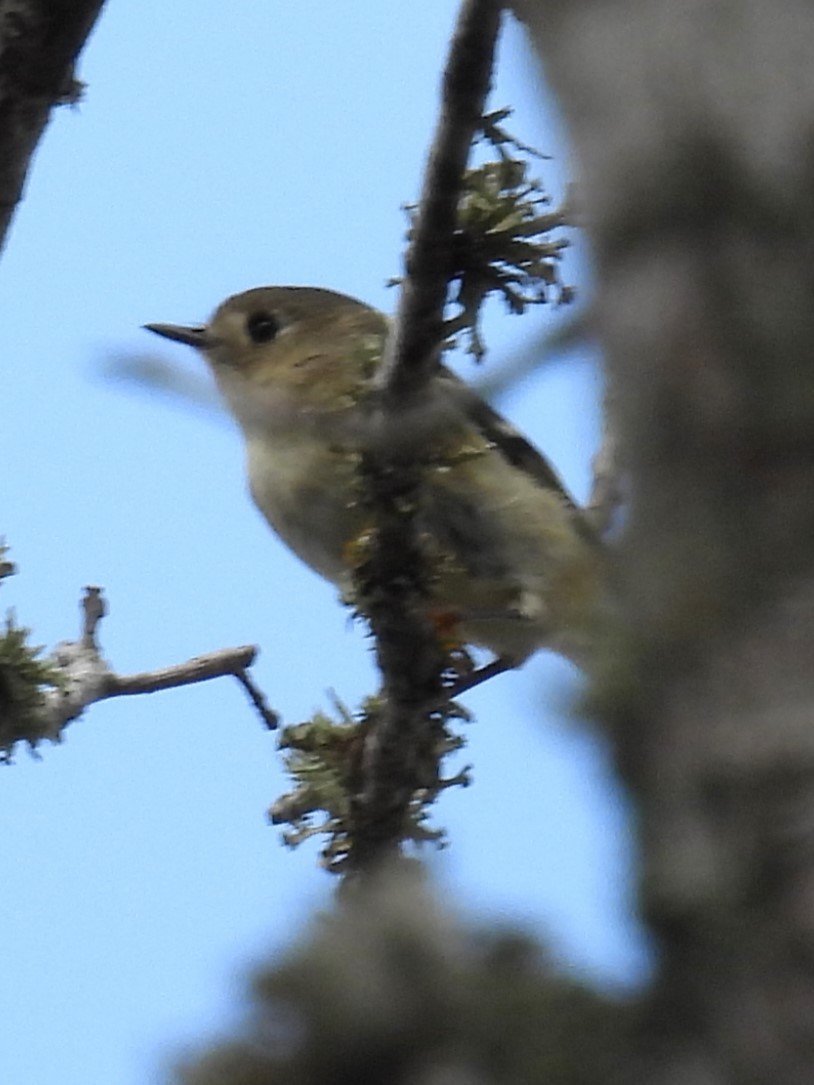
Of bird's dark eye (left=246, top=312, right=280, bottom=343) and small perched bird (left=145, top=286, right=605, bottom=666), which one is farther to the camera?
bird's dark eye (left=246, top=312, right=280, bottom=343)

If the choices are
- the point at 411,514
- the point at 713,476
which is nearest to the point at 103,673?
the point at 411,514

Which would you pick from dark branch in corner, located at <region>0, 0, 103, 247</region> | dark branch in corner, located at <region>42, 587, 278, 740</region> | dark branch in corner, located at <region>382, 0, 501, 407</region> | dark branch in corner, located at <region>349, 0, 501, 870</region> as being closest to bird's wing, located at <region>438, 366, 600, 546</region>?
dark branch in corner, located at <region>42, 587, 278, 740</region>

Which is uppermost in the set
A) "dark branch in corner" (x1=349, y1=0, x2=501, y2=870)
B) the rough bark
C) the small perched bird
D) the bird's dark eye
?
the bird's dark eye

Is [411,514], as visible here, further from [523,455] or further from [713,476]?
[713,476]

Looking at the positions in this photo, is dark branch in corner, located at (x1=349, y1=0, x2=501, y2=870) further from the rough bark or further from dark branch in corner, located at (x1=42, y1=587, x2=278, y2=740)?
the rough bark

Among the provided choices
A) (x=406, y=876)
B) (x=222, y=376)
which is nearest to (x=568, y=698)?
(x=406, y=876)

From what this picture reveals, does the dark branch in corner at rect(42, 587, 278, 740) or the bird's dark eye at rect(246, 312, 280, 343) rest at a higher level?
the bird's dark eye at rect(246, 312, 280, 343)

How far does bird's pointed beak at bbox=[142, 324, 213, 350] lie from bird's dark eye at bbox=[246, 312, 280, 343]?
0.15 metres

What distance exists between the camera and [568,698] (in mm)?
949

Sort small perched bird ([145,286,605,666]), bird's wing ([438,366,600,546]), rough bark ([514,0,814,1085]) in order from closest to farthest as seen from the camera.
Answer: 1. rough bark ([514,0,814,1085])
2. small perched bird ([145,286,605,666])
3. bird's wing ([438,366,600,546])

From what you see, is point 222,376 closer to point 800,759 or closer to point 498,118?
point 498,118

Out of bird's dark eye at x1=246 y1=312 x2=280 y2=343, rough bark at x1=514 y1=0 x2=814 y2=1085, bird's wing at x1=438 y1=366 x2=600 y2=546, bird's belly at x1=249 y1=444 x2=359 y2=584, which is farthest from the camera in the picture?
bird's dark eye at x1=246 y1=312 x2=280 y2=343

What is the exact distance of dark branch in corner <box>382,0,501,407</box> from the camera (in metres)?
2.74

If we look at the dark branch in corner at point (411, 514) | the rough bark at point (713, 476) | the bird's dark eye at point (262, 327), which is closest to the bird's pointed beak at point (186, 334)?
the bird's dark eye at point (262, 327)
